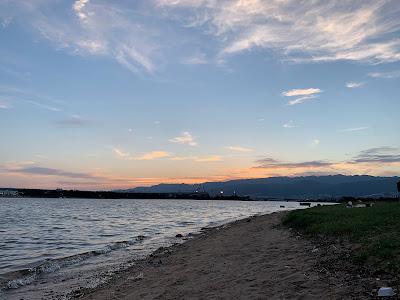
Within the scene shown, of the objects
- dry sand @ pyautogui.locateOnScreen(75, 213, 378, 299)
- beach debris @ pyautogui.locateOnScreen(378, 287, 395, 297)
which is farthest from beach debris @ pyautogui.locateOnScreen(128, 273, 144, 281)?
beach debris @ pyautogui.locateOnScreen(378, 287, 395, 297)

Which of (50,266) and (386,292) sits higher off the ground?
(386,292)

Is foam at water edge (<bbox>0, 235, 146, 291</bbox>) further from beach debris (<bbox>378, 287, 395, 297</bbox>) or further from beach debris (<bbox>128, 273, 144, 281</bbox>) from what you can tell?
beach debris (<bbox>378, 287, 395, 297</bbox>)

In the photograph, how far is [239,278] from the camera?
13164 millimetres

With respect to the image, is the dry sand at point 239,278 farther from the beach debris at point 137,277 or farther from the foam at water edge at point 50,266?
the foam at water edge at point 50,266

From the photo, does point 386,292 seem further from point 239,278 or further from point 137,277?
point 137,277

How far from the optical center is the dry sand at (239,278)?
10.3 m

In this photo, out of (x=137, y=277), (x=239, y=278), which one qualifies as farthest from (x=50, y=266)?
(x=239, y=278)

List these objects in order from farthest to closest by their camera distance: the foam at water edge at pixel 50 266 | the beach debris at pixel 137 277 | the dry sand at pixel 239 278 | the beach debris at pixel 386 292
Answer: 1. the foam at water edge at pixel 50 266
2. the beach debris at pixel 137 277
3. the dry sand at pixel 239 278
4. the beach debris at pixel 386 292

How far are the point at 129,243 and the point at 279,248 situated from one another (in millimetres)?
17355

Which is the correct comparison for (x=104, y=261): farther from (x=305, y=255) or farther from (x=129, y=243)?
(x=305, y=255)

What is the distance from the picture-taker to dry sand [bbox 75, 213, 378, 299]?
33.9ft

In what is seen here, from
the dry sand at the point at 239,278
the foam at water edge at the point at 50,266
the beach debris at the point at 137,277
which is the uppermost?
the dry sand at the point at 239,278

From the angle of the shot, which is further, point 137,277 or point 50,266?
point 50,266

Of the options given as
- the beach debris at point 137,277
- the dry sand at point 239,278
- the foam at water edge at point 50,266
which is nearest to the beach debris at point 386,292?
the dry sand at point 239,278
